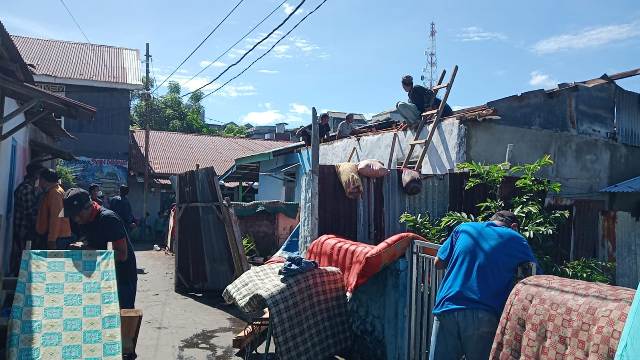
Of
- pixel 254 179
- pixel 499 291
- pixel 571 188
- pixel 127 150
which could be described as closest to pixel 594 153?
pixel 571 188

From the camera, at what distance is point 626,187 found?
10000mm

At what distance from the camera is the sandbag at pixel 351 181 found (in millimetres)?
7090

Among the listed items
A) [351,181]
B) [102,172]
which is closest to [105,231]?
[351,181]

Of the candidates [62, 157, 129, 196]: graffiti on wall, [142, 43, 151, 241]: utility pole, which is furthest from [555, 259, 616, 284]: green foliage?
[62, 157, 129, 196]: graffiti on wall

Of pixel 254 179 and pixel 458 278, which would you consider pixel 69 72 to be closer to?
pixel 254 179

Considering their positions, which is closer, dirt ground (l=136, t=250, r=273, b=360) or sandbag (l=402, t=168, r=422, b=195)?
dirt ground (l=136, t=250, r=273, b=360)

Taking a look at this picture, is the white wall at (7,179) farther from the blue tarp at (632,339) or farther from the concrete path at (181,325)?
the blue tarp at (632,339)

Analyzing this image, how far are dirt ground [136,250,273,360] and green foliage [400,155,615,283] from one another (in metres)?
2.88

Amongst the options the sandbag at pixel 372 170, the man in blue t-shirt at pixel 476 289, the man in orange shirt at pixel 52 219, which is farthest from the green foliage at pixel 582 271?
the man in orange shirt at pixel 52 219

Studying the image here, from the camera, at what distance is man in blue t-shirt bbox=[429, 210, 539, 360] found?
3.92 m

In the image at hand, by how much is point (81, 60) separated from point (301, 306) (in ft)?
67.9

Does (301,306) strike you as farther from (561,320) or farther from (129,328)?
(561,320)

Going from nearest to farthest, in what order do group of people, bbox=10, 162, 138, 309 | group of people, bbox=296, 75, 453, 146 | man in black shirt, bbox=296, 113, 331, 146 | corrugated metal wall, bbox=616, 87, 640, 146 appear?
group of people, bbox=10, 162, 138, 309 → group of people, bbox=296, 75, 453, 146 → corrugated metal wall, bbox=616, 87, 640, 146 → man in black shirt, bbox=296, 113, 331, 146

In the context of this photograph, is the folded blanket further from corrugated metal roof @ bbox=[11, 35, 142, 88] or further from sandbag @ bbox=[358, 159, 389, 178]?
corrugated metal roof @ bbox=[11, 35, 142, 88]
